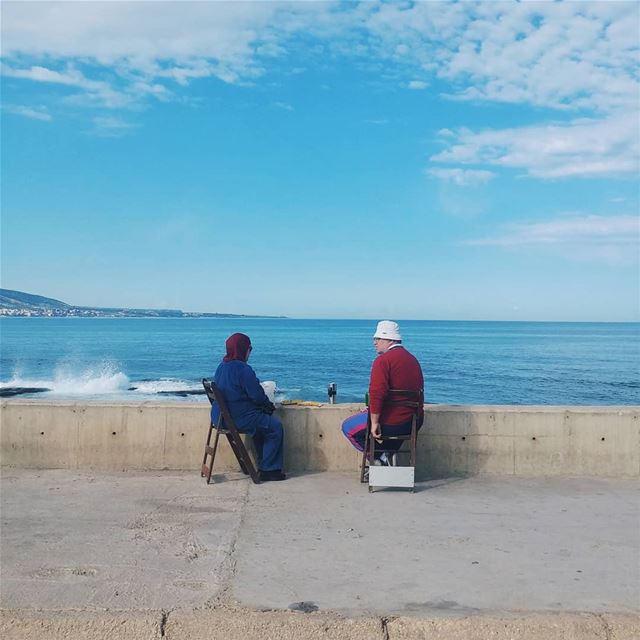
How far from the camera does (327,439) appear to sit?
7.62 metres

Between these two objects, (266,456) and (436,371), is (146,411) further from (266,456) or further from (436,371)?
(436,371)

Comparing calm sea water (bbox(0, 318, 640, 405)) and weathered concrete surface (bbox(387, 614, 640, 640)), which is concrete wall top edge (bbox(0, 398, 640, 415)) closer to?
weathered concrete surface (bbox(387, 614, 640, 640))

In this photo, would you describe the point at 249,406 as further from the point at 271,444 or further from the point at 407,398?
the point at 407,398

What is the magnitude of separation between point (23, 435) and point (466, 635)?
547 centimetres

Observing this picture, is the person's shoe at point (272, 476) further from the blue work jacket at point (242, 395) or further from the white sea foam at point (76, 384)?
the white sea foam at point (76, 384)

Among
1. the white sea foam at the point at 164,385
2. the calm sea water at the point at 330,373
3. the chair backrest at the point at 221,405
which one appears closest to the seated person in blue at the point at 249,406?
the chair backrest at the point at 221,405

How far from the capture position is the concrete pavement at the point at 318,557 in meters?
3.83

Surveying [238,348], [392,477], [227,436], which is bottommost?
[392,477]

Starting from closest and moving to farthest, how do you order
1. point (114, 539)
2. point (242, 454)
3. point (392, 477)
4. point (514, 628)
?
point (514, 628)
point (114, 539)
point (392, 477)
point (242, 454)

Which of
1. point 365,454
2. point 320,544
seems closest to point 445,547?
point 320,544

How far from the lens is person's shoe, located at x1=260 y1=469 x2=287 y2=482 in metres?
7.10

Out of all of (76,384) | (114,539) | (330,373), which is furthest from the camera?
(330,373)

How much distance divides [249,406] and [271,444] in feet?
1.40

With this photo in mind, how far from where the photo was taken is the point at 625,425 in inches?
293
